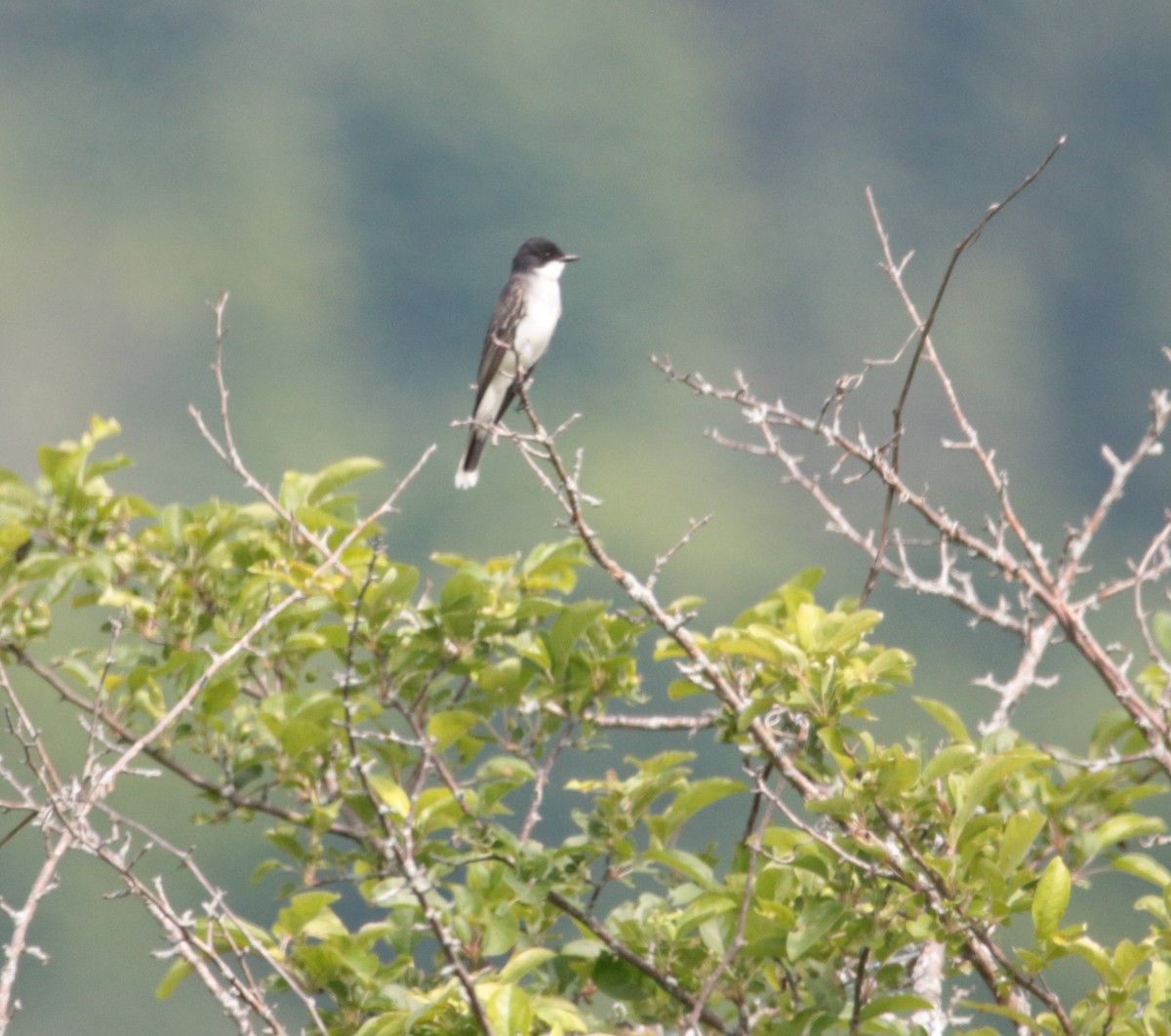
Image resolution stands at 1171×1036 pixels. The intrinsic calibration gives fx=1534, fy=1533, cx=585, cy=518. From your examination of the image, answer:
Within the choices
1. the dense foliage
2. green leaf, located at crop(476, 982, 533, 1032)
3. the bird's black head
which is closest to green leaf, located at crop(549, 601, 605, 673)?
the dense foliage

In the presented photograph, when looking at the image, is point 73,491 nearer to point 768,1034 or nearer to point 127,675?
point 127,675

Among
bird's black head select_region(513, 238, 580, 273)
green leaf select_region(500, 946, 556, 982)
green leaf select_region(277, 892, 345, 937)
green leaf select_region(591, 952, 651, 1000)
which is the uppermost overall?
bird's black head select_region(513, 238, 580, 273)

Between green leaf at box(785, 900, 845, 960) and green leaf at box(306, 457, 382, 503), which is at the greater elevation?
green leaf at box(306, 457, 382, 503)

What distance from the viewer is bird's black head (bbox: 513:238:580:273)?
804cm

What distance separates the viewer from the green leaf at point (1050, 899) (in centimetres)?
251

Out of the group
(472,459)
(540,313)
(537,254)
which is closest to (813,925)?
(472,459)

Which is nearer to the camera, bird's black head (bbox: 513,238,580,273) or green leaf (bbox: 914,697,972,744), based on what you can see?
green leaf (bbox: 914,697,972,744)

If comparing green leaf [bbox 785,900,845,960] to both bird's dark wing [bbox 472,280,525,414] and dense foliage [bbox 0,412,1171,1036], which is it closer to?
dense foliage [bbox 0,412,1171,1036]

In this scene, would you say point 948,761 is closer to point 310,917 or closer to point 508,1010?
point 508,1010

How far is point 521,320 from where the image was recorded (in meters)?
7.66

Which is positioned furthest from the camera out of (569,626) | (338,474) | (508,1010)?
(338,474)

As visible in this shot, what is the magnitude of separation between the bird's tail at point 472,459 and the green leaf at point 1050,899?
5205 mm

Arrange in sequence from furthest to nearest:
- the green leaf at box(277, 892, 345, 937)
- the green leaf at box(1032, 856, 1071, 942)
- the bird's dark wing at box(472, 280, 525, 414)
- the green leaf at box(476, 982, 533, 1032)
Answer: the bird's dark wing at box(472, 280, 525, 414) → the green leaf at box(277, 892, 345, 937) → the green leaf at box(1032, 856, 1071, 942) → the green leaf at box(476, 982, 533, 1032)

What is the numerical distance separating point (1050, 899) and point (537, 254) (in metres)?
5.99
